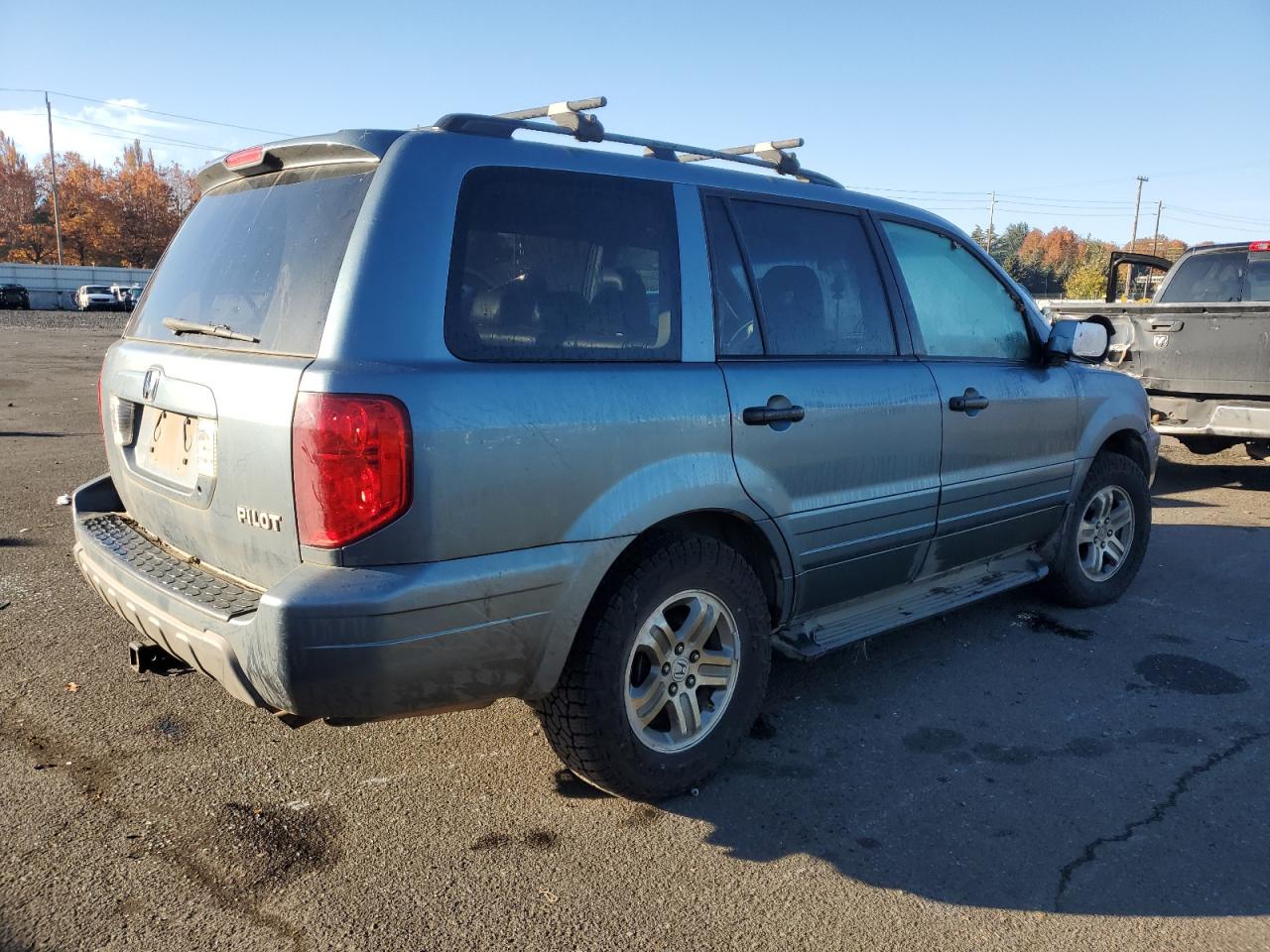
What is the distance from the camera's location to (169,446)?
2924mm

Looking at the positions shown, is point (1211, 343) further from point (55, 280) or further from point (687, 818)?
point (55, 280)

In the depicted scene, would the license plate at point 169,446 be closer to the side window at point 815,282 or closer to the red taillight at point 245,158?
the red taillight at point 245,158

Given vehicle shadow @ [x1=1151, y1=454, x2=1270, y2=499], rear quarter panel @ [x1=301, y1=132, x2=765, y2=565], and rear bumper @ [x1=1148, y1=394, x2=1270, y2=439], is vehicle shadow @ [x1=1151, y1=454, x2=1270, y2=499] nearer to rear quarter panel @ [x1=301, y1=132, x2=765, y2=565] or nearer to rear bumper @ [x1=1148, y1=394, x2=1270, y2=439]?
rear bumper @ [x1=1148, y1=394, x2=1270, y2=439]

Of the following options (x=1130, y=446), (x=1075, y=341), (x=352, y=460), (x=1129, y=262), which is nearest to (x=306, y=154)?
(x=352, y=460)

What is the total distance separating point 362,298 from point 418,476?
0.49 metres

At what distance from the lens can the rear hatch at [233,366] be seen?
2.48 metres

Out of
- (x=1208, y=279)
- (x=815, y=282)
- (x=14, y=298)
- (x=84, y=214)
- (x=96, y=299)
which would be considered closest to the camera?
(x=815, y=282)

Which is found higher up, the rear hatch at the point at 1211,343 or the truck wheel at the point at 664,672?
the rear hatch at the point at 1211,343

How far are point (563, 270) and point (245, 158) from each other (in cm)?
115

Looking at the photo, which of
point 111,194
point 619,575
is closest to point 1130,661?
point 619,575

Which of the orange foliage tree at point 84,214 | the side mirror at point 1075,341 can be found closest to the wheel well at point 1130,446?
the side mirror at point 1075,341

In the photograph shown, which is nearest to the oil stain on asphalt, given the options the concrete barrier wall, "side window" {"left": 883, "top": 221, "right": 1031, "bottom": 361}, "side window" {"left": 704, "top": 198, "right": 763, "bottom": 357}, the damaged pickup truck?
"side window" {"left": 883, "top": 221, "right": 1031, "bottom": 361}

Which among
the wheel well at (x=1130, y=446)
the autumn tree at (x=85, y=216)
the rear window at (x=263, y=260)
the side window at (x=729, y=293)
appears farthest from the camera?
the autumn tree at (x=85, y=216)

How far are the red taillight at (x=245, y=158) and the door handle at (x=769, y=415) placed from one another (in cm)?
171
